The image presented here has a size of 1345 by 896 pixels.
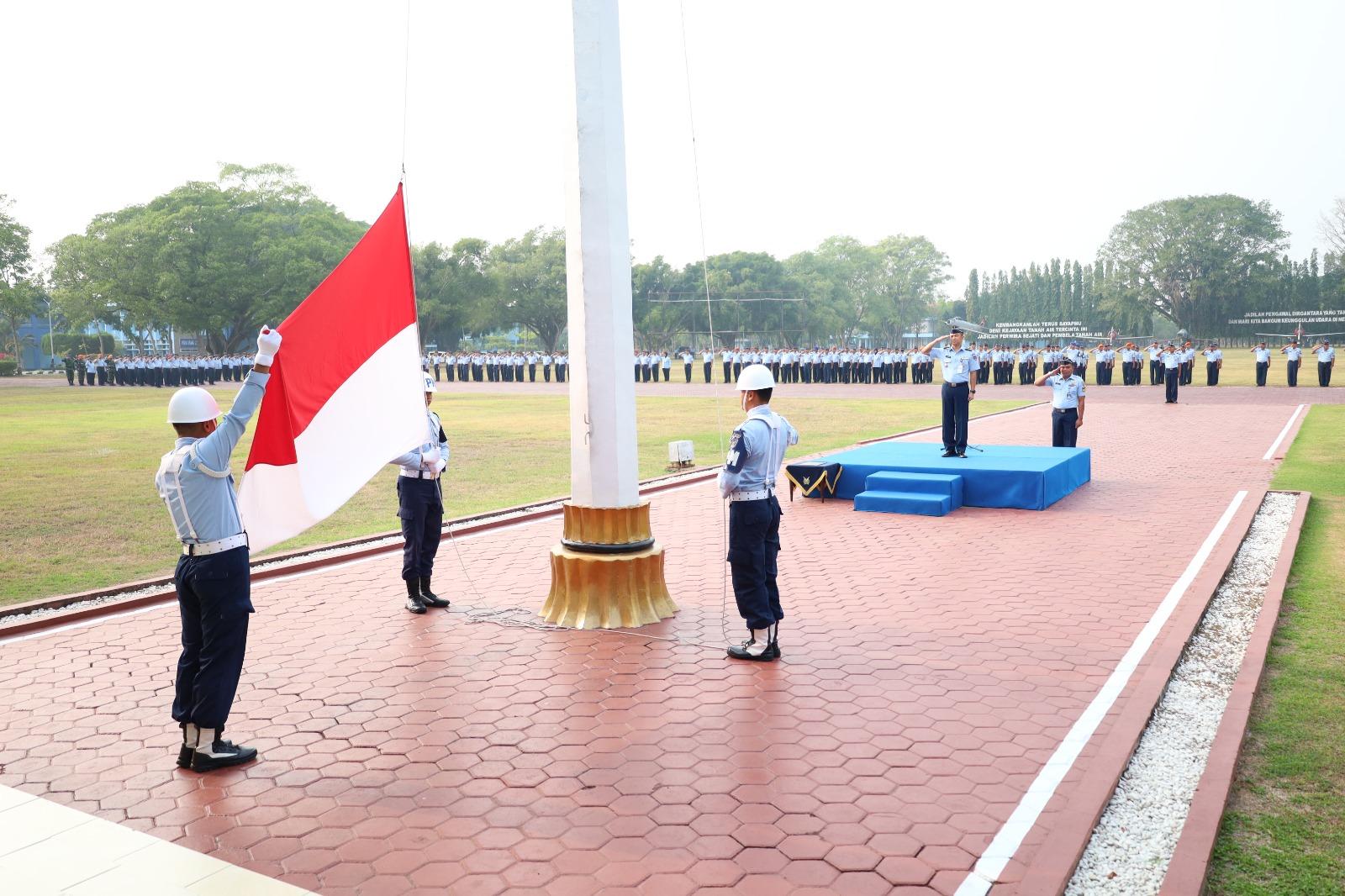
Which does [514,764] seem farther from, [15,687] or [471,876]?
[15,687]

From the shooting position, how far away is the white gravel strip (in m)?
3.69

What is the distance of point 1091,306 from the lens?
85.3 meters

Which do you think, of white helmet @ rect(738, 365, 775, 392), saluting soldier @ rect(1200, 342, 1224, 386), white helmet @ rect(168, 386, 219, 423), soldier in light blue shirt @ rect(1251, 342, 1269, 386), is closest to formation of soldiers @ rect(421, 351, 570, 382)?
saluting soldier @ rect(1200, 342, 1224, 386)

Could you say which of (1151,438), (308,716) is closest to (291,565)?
(308,716)

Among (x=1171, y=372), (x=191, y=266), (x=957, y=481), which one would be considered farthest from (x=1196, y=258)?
(x=957, y=481)

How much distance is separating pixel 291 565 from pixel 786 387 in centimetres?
3359

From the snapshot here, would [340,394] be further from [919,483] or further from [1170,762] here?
[919,483]

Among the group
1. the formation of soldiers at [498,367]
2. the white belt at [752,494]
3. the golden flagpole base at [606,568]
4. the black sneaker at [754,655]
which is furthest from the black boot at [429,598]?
the formation of soldiers at [498,367]

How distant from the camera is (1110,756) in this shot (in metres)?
4.60

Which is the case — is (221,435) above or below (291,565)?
above

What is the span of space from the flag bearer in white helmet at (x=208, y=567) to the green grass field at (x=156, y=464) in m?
4.36

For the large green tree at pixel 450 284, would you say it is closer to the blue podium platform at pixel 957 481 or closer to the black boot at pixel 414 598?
the blue podium platform at pixel 957 481

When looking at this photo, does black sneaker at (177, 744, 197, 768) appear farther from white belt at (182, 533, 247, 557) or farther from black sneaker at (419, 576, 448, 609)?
black sneaker at (419, 576, 448, 609)

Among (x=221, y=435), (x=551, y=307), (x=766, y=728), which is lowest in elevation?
(x=766, y=728)
